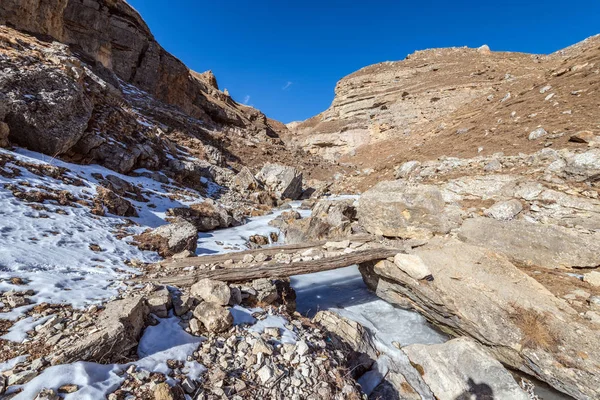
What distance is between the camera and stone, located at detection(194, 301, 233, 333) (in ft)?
10.9

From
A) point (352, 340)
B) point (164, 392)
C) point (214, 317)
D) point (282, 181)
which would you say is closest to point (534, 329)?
point (352, 340)

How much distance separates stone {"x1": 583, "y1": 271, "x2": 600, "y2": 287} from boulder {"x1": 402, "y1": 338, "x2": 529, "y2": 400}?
2.63m

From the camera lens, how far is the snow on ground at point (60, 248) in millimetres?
3443

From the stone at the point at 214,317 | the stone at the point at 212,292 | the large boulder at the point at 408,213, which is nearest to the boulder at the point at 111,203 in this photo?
the stone at the point at 212,292

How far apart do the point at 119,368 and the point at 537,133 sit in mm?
14957

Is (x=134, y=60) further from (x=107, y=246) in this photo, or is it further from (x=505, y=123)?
(x=505, y=123)

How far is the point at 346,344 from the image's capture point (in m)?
4.29

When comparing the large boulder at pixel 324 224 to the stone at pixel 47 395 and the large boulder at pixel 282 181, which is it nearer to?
the large boulder at pixel 282 181

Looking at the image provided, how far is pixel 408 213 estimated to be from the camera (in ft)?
22.7

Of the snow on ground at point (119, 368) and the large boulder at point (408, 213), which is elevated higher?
the large boulder at point (408, 213)

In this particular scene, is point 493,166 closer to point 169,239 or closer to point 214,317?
point 214,317

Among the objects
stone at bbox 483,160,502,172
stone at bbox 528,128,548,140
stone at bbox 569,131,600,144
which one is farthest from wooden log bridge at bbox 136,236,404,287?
stone at bbox 528,128,548,140

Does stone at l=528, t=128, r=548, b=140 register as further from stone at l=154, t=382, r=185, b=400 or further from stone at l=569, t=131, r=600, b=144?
stone at l=154, t=382, r=185, b=400

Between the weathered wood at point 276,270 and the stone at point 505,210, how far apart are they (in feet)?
12.5
